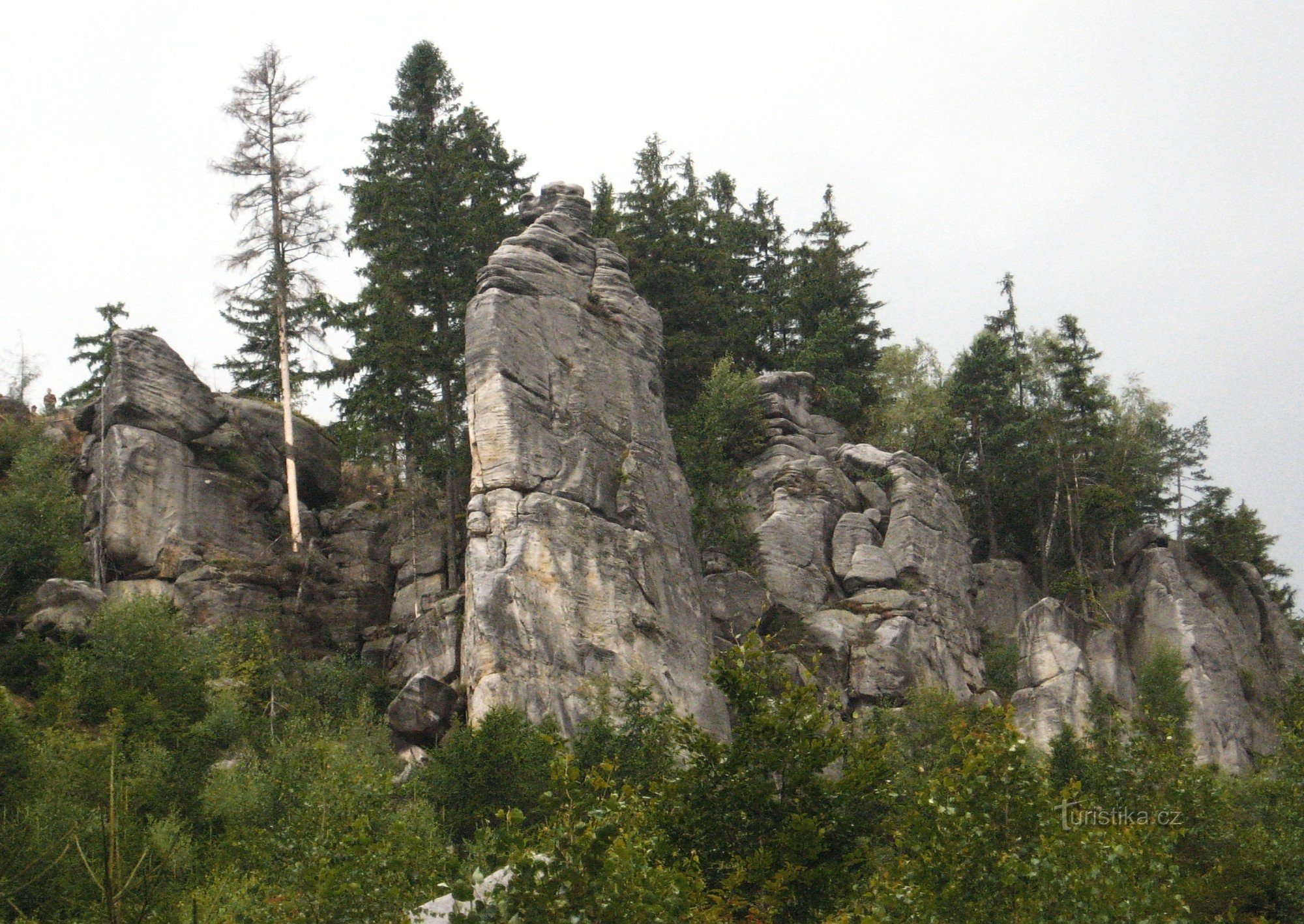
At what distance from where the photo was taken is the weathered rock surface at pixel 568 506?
30844 mm

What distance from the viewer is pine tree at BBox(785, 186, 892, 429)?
51.0 m

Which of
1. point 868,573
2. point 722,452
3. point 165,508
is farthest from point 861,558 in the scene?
point 165,508

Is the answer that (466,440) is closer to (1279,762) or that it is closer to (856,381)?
(856,381)

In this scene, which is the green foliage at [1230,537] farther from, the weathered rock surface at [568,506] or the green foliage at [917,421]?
the weathered rock surface at [568,506]

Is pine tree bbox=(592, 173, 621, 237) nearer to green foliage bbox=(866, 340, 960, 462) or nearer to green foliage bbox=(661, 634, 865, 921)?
green foliage bbox=(866, 340, 960, 462)

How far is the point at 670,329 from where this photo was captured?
5075 centimetres

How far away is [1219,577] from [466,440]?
1175 inches

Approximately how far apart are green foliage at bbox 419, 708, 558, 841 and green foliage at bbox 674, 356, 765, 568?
13.5 meters

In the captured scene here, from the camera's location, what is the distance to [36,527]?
3512 cm

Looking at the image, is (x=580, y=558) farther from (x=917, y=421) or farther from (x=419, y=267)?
(x=917, y=421)

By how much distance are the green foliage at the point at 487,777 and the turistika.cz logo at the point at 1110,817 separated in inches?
416

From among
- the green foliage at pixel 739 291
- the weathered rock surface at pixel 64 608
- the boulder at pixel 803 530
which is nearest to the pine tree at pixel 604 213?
the green foliage at pixel 739 291

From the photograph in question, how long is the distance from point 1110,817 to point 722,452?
2250 cm

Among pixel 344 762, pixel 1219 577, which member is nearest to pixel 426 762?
pixel 344 762
